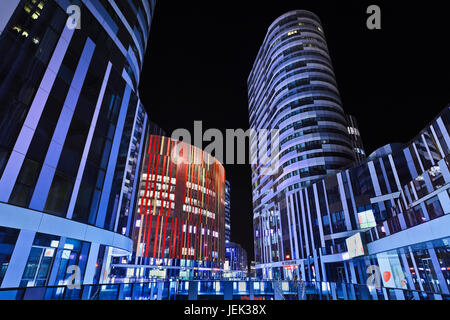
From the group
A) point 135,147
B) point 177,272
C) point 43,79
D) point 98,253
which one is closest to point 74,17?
point 43,79

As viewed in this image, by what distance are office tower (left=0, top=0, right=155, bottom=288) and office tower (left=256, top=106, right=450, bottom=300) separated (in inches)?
730

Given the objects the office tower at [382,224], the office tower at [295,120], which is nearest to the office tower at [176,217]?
the office tower at [295,120]

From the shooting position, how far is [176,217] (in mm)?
83375

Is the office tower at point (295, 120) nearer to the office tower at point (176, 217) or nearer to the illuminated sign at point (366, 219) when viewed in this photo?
the illuminated sign at point (366, 219)

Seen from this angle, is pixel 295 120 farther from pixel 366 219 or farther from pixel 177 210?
pixel 177 210

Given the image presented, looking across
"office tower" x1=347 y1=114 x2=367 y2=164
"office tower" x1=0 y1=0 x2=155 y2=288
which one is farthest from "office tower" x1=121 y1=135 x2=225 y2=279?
"office tower" x1=347 y1=114 x2=367 y2=164

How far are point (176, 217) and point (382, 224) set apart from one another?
230ft

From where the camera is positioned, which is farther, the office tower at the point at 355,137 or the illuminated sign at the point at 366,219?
the office tower at the point at 355,137

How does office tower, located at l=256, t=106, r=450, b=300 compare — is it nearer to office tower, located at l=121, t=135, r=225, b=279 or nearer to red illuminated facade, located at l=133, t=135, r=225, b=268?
office tower, located at l=121, t=135, r=225, b=279

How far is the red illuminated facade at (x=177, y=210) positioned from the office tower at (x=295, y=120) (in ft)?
73.0

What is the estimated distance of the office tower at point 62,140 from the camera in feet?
46.9

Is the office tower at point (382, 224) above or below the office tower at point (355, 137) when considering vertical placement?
below

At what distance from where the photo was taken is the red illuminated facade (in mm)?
77469

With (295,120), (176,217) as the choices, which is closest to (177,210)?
(176,217)
